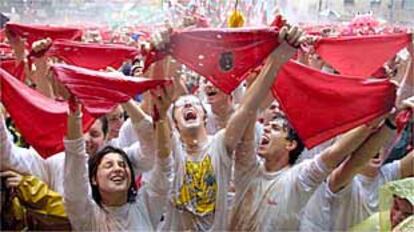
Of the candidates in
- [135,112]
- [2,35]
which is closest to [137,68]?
[135,112]

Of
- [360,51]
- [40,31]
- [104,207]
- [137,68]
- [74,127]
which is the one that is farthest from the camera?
[40,31]

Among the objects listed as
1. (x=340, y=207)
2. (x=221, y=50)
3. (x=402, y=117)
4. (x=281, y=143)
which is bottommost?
(x=340, y=207)

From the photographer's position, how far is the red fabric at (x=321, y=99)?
1543 millimetres

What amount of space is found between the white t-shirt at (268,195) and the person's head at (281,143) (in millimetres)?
36

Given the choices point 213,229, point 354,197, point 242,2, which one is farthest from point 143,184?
point 242,2

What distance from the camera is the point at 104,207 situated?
5.09ft

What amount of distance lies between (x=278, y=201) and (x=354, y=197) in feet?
0.53

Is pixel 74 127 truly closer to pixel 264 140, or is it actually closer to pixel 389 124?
pixel 264 140

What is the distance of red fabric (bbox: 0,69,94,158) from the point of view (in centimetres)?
161

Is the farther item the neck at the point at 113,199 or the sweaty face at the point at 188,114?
the sweaty face at the point at 188,114

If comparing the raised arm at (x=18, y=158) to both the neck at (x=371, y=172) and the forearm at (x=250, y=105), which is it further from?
the neck at (x=371, y=172)

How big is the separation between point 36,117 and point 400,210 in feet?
2.82

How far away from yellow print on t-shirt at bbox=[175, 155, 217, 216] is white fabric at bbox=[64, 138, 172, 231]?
5 centimetres

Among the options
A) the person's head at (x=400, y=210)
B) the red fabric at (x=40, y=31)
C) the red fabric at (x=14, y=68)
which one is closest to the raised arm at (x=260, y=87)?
the person's head at (x=400, y=210)
